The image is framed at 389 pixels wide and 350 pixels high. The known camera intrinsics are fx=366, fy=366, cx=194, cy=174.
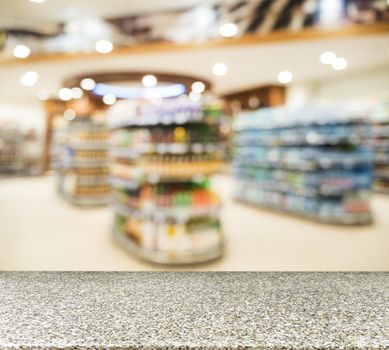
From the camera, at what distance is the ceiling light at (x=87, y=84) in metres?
8.19

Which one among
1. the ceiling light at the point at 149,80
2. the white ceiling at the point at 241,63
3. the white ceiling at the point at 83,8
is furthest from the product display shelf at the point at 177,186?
the ceiling light at the point at 149,80

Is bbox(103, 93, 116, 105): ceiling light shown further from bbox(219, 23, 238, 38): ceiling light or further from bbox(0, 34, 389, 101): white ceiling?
bbox(219, 23, 238, 38): ceiling light

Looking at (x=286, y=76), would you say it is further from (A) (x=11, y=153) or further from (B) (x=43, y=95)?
(A) (x=11, y=153)

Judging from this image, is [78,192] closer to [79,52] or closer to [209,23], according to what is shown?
[79,52]

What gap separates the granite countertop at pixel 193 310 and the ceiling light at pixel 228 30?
2802mm

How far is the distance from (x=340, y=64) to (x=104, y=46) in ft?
9.24

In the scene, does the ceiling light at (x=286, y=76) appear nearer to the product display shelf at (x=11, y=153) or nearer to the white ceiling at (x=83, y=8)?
the white ceiling at (x=83, y=8)

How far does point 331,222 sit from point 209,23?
381cm

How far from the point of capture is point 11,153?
6328 millimetres

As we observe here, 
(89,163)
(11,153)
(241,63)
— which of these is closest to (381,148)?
(241,63)

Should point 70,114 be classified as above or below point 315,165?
above

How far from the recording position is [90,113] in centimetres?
898

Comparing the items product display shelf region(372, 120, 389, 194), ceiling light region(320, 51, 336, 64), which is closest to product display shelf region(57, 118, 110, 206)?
ceiling light region(320, 51, 336, 64)

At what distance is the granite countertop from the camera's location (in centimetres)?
147
